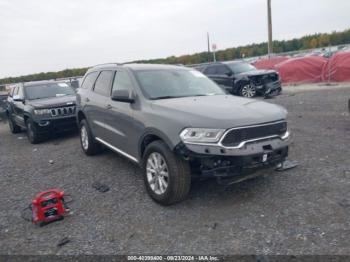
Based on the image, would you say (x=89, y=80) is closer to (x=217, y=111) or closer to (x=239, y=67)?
(x=217, y=111)

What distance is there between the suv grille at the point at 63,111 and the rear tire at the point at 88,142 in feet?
6.33

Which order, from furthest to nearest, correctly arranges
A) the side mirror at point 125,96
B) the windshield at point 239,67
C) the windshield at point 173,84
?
1. the windshield at point 239,67
2. the windshield at point 173,84
3. the side mirror at point 125,96

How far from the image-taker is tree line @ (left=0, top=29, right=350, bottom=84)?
152ft

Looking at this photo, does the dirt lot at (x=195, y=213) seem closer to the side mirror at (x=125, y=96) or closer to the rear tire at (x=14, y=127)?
the side mirror at (x=125, y=96)

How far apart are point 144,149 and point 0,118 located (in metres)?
12.0

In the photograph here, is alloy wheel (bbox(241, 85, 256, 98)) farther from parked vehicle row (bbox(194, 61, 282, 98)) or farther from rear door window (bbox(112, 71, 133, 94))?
rear door window (bbox(112, 71, 133, 94))

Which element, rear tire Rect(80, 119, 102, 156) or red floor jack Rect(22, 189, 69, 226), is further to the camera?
rear tire Rect(80, 119, 102, 156)

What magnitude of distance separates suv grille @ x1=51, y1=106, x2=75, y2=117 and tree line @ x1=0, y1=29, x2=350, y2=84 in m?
36.4

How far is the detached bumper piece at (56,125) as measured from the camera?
838 centimetres

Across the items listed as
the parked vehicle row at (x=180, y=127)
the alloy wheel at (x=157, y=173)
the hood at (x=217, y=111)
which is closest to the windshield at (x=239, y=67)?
the parked vehicle row at (x=180, y=127)

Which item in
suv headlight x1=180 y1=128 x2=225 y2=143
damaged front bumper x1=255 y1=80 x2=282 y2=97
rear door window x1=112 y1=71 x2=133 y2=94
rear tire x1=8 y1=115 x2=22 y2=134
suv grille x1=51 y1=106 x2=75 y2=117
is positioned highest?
rear door window x1=112 y1=71 x2=133 y2=94

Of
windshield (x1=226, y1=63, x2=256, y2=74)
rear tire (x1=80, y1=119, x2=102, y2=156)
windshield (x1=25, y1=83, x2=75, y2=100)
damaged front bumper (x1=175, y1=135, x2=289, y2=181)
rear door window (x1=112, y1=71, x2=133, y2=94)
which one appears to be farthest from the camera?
windshield (x1=226, y1=63, x2=256, y2=74)

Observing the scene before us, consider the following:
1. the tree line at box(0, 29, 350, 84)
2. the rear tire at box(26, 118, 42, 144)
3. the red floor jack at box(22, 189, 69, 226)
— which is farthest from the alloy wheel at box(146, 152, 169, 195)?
the tree line at box(0, 29, 350, 84)

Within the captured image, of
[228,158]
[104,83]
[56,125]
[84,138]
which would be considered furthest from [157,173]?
[56,125]
